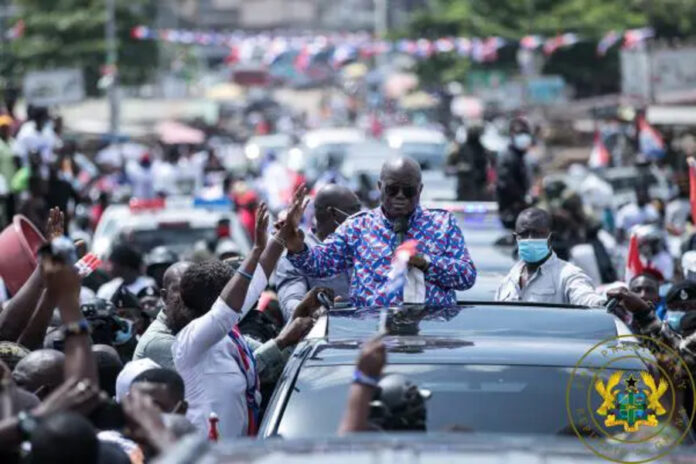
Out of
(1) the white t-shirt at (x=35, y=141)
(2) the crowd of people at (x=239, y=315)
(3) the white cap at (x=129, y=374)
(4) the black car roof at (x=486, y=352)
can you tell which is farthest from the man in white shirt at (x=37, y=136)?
(4) the black car roof at (x=486, y=352)

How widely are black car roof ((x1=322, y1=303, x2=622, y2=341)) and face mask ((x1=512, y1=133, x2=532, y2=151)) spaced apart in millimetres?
8902

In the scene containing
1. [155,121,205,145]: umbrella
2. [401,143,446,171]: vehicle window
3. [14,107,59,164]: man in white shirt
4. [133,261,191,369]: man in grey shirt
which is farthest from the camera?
[155,121,205,145]: umbrella

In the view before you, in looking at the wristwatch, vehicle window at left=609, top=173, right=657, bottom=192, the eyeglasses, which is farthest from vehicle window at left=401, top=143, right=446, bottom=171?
the wristwatch

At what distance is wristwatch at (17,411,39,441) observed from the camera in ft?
15.3

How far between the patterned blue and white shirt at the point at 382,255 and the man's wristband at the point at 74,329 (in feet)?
7.06

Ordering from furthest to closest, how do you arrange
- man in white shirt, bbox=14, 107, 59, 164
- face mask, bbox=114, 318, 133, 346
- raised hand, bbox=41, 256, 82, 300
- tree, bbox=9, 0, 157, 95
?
tree, bbox=9, 0, 157, 95 → man in white shirt, bbox=14, 107, 59, 164 → face mask, bbox=114, 318, 133, 346 → raised hand, bbox=41, 256, 82, 300

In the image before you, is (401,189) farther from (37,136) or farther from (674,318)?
(37,136)

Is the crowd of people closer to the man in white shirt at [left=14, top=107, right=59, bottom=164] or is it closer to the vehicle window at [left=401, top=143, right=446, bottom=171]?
the man in white shirt at [left=14, top=107, right=59, bottom=164]

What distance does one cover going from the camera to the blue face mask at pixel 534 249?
844 cm

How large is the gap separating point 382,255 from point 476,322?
1.17 meters

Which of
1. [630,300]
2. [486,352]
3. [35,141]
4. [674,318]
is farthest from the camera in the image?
[35,141]

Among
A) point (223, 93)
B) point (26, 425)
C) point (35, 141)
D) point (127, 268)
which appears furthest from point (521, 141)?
point (223, 93)

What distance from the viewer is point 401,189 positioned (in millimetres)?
7609

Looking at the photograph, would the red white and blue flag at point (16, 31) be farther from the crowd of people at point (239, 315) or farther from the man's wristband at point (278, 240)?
the man's wristband at point (278, 240)
